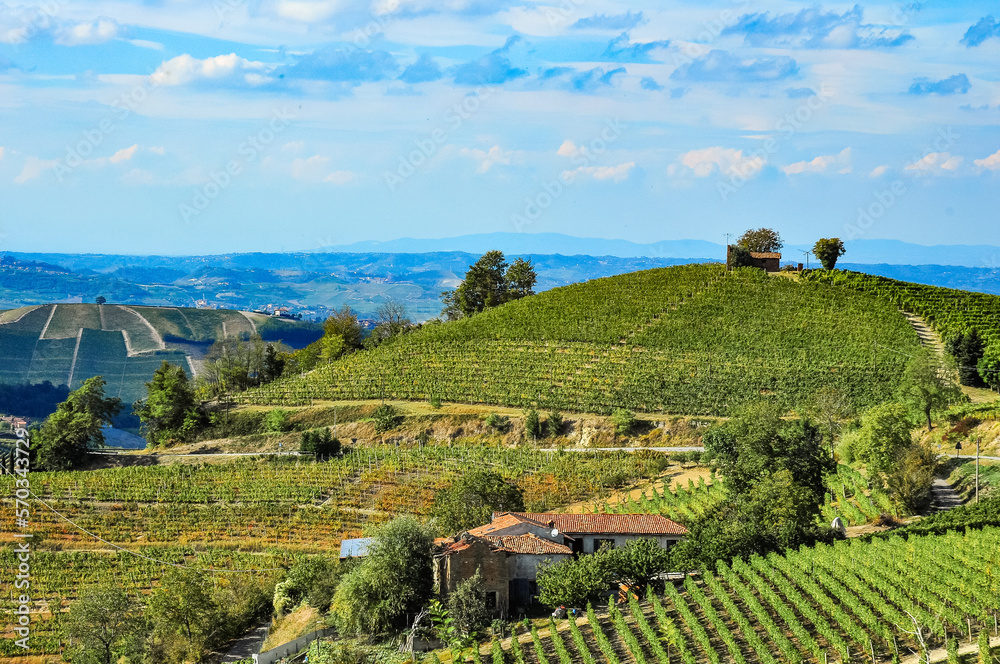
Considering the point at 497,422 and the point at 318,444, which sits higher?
the point at 497,422

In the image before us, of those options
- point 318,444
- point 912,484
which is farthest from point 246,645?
point 912,484

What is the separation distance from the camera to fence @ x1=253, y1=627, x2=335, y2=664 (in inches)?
1206

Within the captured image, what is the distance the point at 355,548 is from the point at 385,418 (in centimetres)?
2345

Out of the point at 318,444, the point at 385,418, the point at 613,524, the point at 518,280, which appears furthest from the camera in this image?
the point at 518,280

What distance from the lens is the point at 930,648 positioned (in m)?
24.2

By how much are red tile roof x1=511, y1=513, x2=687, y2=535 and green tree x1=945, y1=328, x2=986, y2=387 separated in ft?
103

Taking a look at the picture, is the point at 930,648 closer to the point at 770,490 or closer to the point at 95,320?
the point at 770,490

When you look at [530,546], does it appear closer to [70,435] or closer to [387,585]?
[387,585]

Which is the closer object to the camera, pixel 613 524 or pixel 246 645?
pixel 246 645

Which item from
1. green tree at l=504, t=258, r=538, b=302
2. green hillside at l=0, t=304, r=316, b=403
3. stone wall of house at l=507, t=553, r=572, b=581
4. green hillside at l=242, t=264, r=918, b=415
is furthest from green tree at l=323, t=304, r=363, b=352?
green hillside at l=0, t=304, r=316, b=403

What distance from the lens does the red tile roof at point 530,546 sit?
32688mm

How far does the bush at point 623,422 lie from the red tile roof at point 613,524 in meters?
19.9

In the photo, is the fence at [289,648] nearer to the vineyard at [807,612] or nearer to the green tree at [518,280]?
the vineyard at [807,612]

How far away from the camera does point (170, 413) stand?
66812 mm
